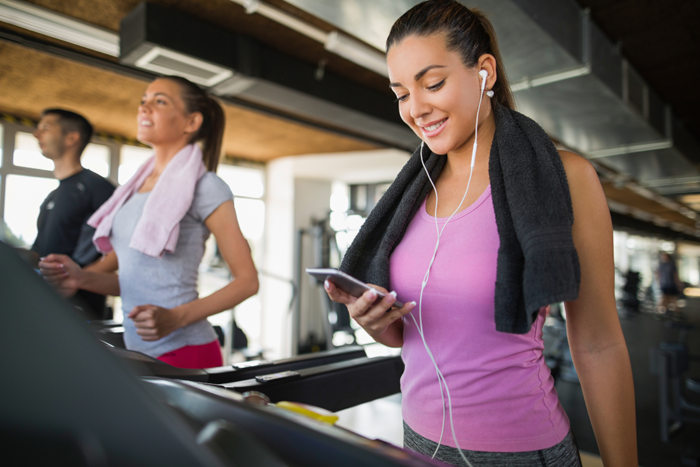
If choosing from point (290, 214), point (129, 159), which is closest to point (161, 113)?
point (129, 159)

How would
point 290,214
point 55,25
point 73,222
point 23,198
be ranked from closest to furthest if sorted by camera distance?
point 73,222 → point 55,25 → point 23,198 → point 290,214

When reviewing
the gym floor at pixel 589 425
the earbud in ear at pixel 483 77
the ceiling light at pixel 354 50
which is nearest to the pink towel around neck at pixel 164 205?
the earbud in ear at pixel 483 77

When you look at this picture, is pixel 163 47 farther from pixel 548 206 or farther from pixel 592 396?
pixel 592 396

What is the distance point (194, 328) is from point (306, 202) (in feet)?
19.5

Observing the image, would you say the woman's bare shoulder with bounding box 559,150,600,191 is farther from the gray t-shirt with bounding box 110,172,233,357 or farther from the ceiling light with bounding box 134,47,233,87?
the ceiling light with bounding box 134,47,233,87

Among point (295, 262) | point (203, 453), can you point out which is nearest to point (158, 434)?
point (203, 453)

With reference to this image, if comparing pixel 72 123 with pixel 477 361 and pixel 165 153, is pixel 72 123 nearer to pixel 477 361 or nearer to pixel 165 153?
pixel 165 153

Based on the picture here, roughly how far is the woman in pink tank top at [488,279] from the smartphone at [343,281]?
18 mm

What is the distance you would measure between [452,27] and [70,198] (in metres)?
1.95

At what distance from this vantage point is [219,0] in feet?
9.07

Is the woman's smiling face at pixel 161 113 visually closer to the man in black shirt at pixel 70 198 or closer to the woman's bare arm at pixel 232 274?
the woman's bare arm at pixel 232 274

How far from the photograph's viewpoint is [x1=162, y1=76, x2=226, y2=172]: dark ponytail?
1423mm

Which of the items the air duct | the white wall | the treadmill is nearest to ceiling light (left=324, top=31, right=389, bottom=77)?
the air duct

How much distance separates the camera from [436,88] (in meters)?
0.85
